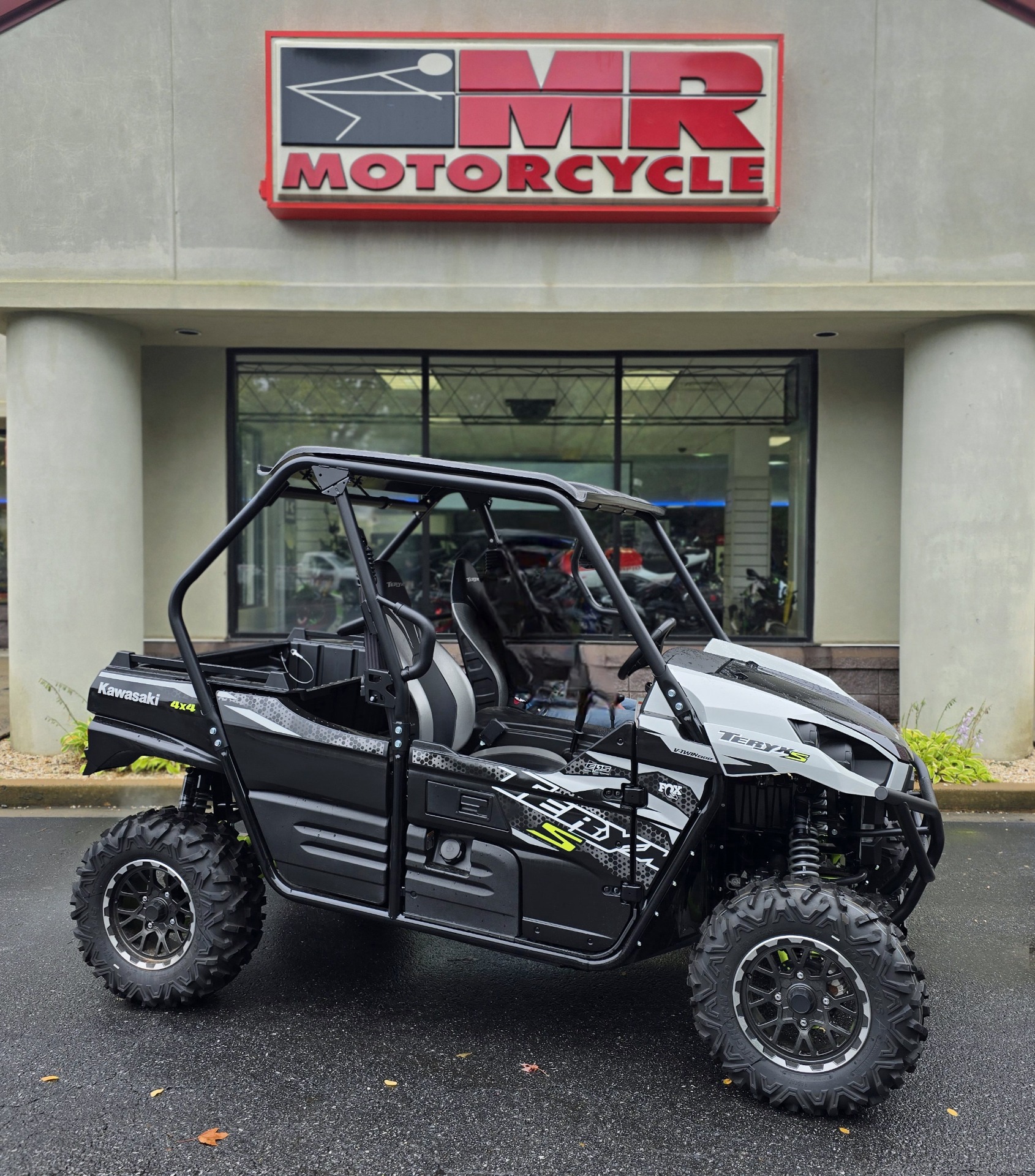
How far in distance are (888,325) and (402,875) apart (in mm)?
6668

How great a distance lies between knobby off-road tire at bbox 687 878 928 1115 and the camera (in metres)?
2.97

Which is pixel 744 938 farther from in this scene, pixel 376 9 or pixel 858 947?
pixel 376 9

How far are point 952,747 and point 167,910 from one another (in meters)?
5.99

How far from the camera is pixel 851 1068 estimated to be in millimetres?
3010

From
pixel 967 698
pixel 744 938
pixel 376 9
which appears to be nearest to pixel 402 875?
pixel 744 938

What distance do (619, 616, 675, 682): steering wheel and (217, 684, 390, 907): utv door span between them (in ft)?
3.51

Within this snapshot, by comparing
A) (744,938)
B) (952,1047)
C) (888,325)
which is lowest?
(952,1047)

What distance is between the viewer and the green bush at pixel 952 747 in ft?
23.7

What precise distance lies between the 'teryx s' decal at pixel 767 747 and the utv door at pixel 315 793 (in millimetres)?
1239

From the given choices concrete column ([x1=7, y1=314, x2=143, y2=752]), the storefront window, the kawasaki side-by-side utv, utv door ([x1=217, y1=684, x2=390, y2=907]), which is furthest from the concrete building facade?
utv door ([x1=217, y1=684, x2=390, y2=907])

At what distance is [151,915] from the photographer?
374 centimetres

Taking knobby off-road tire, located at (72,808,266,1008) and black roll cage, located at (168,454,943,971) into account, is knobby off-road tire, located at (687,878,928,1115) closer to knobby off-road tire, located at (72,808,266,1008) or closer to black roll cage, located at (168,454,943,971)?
black roll cage, located at (168,454,943,971)

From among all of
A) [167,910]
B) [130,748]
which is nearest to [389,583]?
[130,748]

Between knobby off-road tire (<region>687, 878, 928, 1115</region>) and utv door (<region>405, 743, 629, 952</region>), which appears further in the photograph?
utv door (<region>405, 743, 629, 952</region>)
